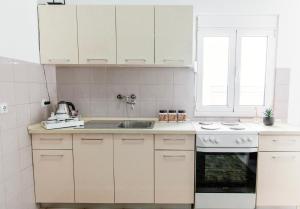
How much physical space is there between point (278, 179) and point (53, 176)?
2.24 meters

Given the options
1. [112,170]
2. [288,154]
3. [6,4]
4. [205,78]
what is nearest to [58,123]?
[112,170]

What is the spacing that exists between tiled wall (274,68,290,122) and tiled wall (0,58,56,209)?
2.76 m

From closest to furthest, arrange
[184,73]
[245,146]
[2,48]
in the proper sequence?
1. [2,48]
2. [245,146]
3. [184,73]

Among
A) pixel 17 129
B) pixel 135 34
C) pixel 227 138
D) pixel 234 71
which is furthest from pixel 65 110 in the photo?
pixel 234 71

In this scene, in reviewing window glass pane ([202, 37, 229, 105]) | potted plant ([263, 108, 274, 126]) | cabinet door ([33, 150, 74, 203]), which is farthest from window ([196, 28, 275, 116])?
cabinet door ([33, 150, 74, 203])

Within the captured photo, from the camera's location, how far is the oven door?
2027mm

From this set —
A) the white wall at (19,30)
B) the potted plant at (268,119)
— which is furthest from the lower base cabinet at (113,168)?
the potted plant at (268,119)

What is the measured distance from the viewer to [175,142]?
204cm

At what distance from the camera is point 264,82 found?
8.47 feet

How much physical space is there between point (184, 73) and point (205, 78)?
0.28 meters

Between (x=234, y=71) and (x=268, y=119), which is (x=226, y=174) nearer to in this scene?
(x=268, y=119)

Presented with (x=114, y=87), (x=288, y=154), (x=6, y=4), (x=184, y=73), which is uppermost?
(x=6, y=4)

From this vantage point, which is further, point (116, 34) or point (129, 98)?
point (129, 98)

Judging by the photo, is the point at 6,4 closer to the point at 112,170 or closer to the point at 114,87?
the point at 114,87
